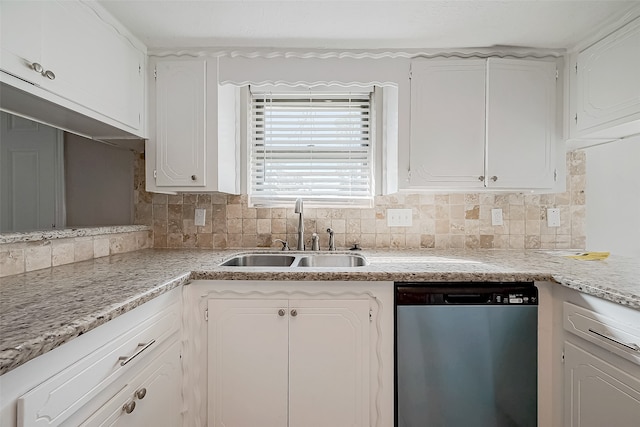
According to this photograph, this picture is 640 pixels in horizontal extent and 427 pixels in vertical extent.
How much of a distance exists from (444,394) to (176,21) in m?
2.21

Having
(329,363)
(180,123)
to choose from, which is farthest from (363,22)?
(329,363)

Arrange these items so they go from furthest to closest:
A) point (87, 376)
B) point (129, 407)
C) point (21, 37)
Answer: point (21, 37) → point (129, 407) → point (87, 376)

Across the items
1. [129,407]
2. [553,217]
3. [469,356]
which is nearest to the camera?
[129,407]

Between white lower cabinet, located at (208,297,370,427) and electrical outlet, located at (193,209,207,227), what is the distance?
3.07 feet

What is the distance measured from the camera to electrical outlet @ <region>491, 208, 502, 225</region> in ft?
7.10

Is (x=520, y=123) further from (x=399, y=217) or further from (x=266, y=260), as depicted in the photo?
(x=266, y=260)

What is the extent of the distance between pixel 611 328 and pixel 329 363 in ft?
3.47

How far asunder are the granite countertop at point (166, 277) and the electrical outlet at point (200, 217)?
0.21 metres

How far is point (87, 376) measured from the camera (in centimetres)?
82

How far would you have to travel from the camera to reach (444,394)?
1405 millimetres

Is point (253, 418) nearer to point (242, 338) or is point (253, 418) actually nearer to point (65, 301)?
point (242, 338)

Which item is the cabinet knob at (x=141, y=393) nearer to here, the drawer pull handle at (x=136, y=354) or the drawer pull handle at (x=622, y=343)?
the drawer pull handle at (x=136, y=354)

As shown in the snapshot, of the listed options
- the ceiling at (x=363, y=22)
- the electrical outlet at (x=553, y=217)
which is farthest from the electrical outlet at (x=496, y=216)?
the ceiling at (x=363, y=22)

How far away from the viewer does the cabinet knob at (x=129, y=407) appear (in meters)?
0.97
